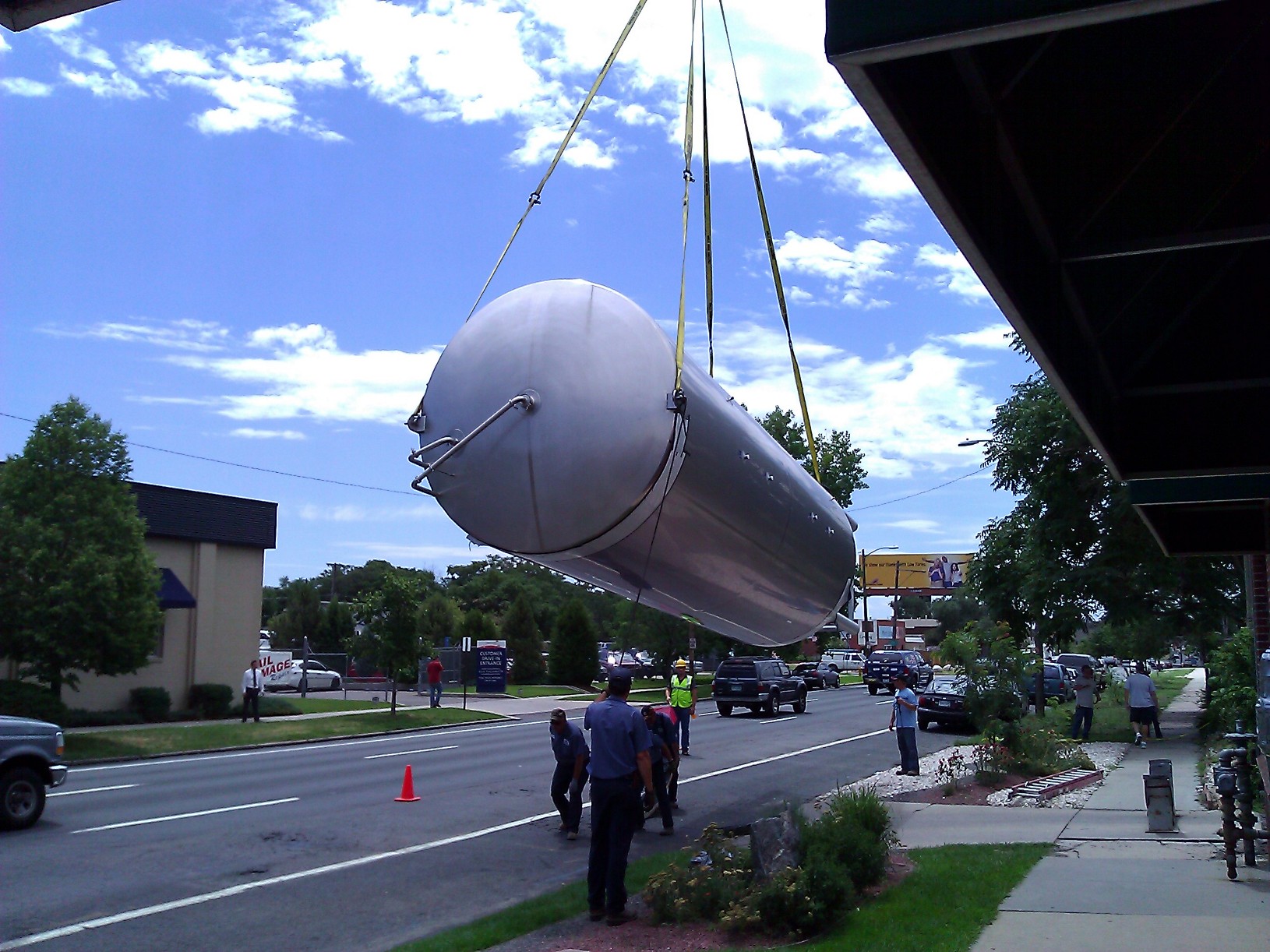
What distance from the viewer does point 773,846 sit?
7.14 metres

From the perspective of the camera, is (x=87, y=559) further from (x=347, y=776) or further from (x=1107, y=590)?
(x=1107, y=590)

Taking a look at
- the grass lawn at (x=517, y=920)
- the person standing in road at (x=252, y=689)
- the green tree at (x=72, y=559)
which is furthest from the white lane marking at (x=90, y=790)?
the person standing in road at (x=252, y=689)

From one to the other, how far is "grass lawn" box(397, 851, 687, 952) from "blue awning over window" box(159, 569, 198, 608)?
67.4 ft

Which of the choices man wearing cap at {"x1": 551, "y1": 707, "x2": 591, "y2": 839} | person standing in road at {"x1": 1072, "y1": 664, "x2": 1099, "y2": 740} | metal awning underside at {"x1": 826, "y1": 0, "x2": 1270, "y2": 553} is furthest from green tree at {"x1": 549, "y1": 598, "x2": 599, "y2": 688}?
metal awning underside at {"x1": 826, "y1": 0, "x2": 1270, "y2": 553}

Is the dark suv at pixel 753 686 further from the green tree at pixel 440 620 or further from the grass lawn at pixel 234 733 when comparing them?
the green tree at pixel 440 620

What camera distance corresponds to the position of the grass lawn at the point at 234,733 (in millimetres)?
19406

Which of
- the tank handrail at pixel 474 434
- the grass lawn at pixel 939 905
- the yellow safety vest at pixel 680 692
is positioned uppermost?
the tank handrail at pixel 474 434

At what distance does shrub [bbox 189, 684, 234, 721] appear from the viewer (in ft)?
89.1

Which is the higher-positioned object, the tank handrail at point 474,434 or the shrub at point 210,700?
the tank handrail at point 474,434

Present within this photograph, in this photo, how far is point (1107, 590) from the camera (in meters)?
21.5

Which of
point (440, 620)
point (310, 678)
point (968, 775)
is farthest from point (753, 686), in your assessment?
point (440, 620)

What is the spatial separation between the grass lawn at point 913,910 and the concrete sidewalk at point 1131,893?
163 mm

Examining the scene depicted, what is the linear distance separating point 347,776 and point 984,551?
15540 mm

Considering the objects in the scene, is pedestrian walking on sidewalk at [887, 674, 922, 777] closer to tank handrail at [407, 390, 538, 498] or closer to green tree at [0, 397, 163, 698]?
tank handrail at [407, 390, 538, 498]
